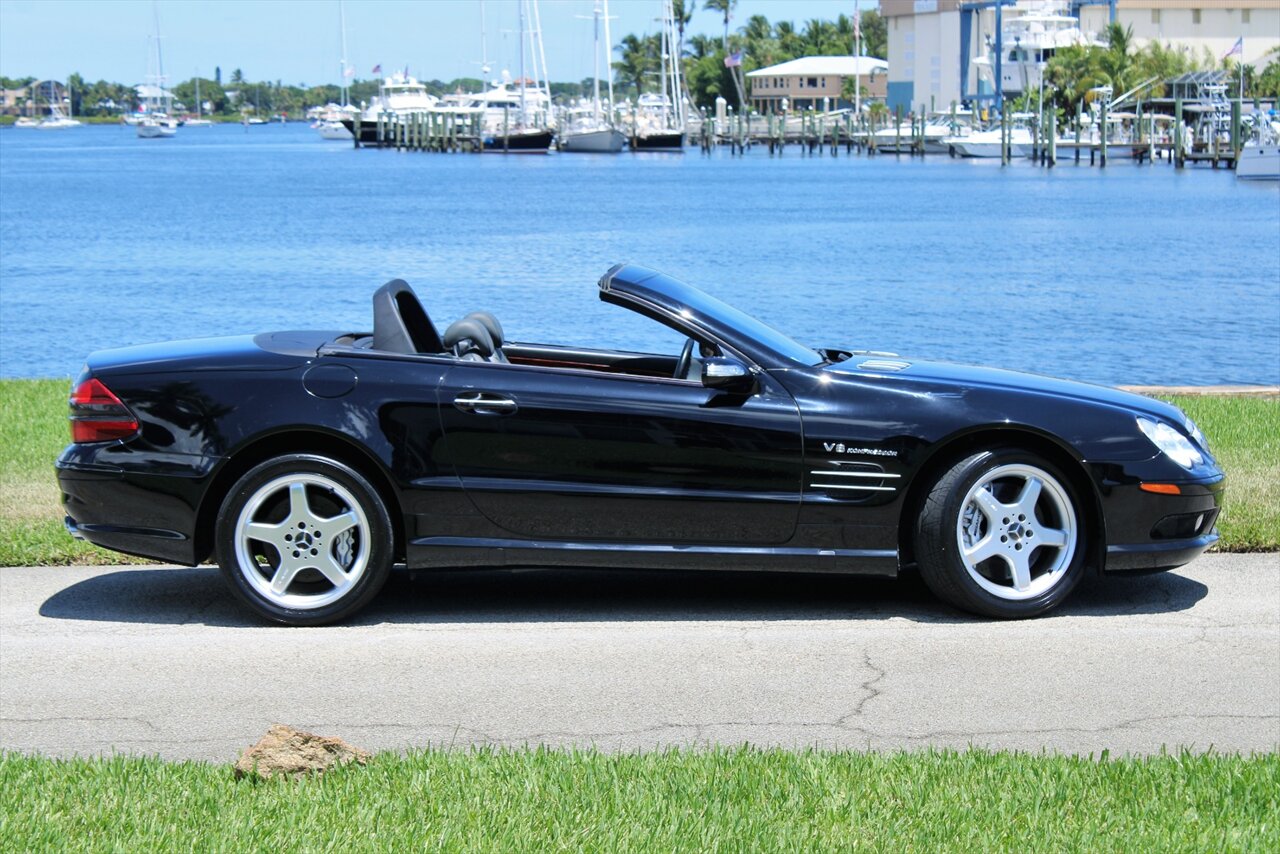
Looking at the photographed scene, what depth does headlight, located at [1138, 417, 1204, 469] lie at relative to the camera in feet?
21.0

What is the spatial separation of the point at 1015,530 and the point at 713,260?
35.9m

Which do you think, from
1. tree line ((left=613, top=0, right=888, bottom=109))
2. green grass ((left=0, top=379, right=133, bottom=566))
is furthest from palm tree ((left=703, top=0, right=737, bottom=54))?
green grass ((left=0, top=379, right=133, bottom=566))

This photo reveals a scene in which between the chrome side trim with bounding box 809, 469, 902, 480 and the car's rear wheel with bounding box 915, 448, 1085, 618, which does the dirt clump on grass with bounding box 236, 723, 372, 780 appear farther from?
the car's rear wheel with bounding box 915, 448, 1085, 618

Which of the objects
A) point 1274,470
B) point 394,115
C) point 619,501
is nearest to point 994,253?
point 1274,470

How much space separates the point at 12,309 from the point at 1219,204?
4880cm

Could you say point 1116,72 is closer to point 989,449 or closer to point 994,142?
point 994,142

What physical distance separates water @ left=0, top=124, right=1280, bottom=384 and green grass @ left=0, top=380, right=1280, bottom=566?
34.7ft

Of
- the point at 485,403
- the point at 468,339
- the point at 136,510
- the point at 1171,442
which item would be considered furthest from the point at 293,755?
the point at 1171,442

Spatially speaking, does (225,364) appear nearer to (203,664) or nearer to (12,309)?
(203,664)

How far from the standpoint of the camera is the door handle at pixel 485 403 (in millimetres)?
6250

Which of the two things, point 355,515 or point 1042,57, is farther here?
point 1042,57

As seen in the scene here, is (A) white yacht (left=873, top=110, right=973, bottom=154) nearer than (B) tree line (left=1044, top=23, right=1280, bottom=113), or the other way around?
(B) tree line (left=1044, top=23, right=1280, bottom=113)

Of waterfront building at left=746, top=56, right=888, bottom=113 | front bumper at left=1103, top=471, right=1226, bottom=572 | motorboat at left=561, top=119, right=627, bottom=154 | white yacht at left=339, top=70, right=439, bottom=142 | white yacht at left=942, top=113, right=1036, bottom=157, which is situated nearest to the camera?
front bumper at left=1103, top=471, right=1226, bottom=572

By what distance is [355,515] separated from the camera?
245 inches
